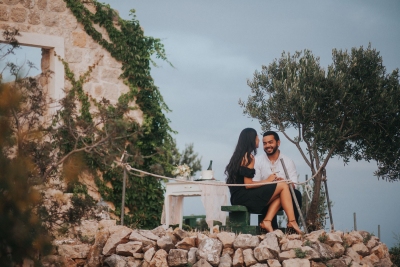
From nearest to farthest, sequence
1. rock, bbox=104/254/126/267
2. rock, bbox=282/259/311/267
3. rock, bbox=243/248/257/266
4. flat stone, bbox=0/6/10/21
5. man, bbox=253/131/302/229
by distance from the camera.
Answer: rock, bbox=282/259/311/267 → rock, bbox=243/248/257/266 → rock, bbox=104/254/126/267 → man, bbox=253/131/302/229 → flat stone, bbox=0/6/10/21

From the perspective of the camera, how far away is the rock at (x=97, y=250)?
894cm

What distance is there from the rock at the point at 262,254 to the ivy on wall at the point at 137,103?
416cm

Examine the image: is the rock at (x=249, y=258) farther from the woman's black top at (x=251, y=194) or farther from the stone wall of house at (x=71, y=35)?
the stone wall of house at (x=71, y=35)

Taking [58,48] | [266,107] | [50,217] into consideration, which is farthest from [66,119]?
[266,107]

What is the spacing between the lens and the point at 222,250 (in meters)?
8.45

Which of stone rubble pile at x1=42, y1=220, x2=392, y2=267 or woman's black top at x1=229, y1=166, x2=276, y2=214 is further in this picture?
woman's black top at x1=229, y1=166, x2=276, y2=214

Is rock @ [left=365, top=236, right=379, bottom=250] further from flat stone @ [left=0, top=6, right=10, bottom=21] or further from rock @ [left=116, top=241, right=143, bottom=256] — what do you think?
flat stone @ [left=0, top=6, right=10, bottom=21]

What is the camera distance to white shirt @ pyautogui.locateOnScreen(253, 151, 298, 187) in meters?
9.02

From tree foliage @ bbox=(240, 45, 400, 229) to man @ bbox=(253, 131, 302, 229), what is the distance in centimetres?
345

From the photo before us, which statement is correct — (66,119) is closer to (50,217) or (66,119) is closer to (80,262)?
(50,217)

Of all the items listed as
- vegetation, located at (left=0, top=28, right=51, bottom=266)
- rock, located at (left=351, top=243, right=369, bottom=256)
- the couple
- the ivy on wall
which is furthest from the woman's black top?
the ivy on wall

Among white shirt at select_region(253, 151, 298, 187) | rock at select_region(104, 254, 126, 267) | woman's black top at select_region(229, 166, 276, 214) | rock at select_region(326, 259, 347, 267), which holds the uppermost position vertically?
white shirt at select_region(253, 151, 298, 187)

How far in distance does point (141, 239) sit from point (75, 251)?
3.42 ft

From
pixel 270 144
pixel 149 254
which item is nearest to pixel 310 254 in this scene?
pixel 270 144
